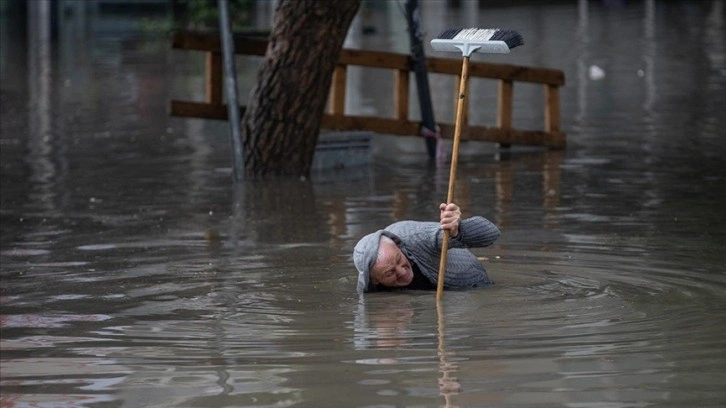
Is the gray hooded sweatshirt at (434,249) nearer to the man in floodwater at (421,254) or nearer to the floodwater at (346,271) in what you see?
the man in floodwater at (421,254)

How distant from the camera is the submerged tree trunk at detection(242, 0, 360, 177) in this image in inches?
583

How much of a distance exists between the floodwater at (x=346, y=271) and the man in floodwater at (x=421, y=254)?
0.13 meters

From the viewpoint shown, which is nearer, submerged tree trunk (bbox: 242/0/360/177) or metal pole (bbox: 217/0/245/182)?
metal pole (bbox: 217/0/245/182)

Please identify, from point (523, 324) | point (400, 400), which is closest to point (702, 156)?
point (523, 324)

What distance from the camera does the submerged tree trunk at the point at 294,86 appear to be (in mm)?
14812

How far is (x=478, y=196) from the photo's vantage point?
13398 millimetres

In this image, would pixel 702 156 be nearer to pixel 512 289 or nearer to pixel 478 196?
pixel 478 196

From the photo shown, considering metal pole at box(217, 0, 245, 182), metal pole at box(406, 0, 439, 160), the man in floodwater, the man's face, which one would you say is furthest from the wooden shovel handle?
metal pole at box(406, 0, 439, 160)

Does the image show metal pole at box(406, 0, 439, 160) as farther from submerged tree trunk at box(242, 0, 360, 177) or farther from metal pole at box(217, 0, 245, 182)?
metal pole at box(217, 0, 245, 182)

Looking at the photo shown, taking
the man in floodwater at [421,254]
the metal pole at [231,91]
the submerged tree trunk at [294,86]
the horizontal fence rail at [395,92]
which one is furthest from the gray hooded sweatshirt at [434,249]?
the horizontal fence rail at [395,92]

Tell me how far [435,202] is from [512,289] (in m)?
4.18

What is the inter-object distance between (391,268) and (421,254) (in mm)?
249

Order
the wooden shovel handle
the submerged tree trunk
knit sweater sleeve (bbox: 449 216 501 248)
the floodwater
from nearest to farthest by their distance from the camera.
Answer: the floodwater < the wooden shovel handle < knit sweater sleeve (bbox: 449 216 501 248) < the submerged tree trunk

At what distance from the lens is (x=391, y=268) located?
28.0 ft
